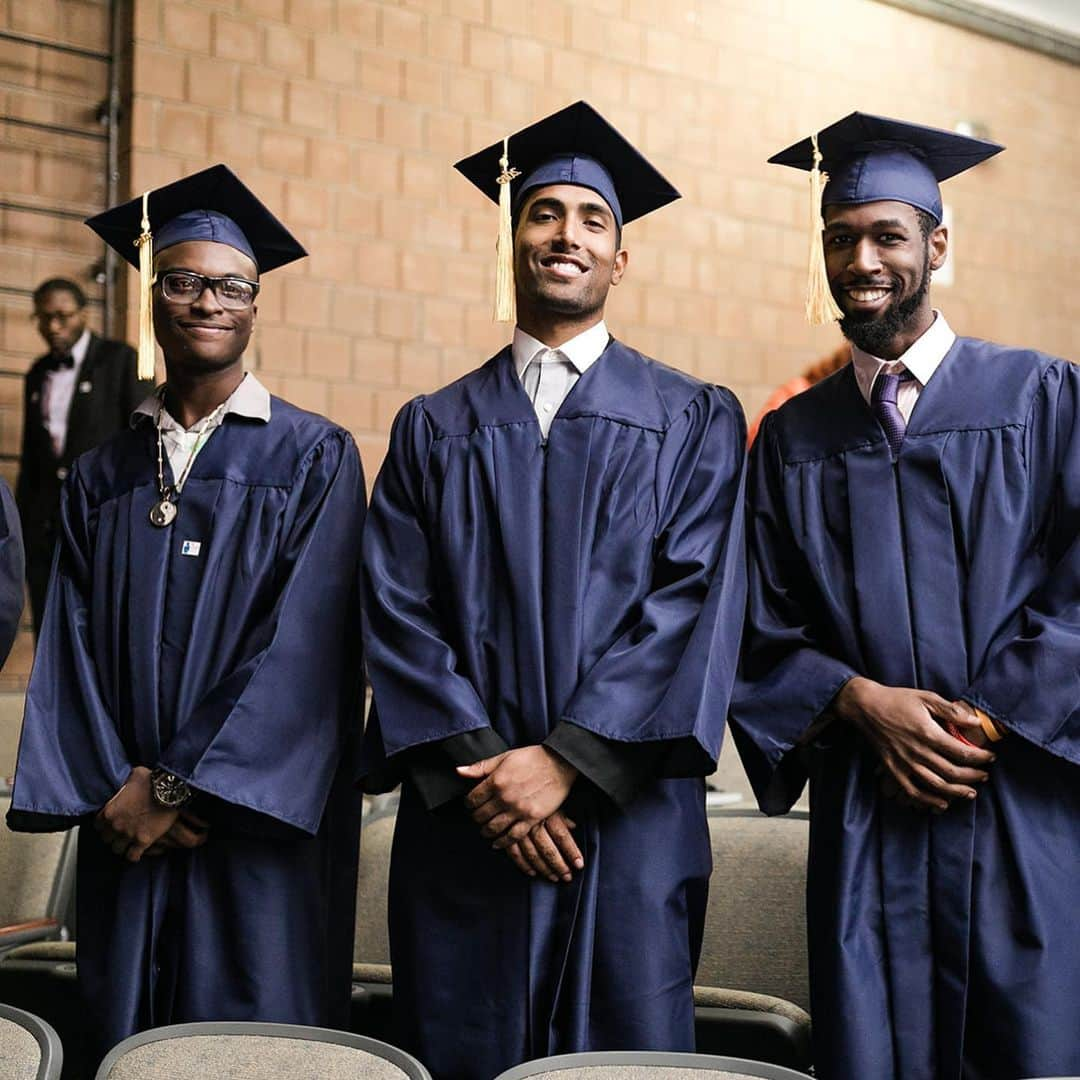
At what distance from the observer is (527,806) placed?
2.52 m

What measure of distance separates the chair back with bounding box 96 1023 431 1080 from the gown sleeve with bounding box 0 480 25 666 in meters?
1.44

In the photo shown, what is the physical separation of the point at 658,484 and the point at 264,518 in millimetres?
781

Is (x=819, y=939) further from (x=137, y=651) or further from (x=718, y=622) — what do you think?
(x=137, y=651)

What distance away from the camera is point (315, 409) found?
650 cm

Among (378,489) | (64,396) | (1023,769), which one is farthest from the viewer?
(64,396)

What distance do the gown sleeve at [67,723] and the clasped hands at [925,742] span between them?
1362mm

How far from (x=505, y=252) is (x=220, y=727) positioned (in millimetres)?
1020

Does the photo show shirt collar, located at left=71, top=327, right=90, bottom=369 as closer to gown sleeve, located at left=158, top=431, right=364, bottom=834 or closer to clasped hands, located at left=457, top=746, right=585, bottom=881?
gown sleeve, located at left=158, top=431, right=364, bottom=834

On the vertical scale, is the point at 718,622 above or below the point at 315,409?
below

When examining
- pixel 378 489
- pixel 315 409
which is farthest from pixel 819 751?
pixel 315 409

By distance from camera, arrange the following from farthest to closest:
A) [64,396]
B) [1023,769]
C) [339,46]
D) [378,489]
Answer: [339,46]
[64,396]
[378,489]
[1023,769]

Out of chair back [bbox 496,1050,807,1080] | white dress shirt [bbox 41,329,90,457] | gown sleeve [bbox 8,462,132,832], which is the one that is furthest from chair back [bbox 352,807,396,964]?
white dress shirt [bbox 41,329,90,457]

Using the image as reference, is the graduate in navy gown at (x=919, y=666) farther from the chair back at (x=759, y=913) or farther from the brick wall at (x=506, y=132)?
the brick wall at (x=506, y=132)

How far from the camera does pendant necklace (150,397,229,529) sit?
2.99m
